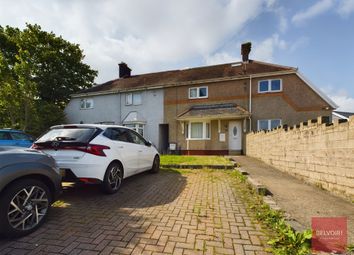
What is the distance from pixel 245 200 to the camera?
4.47m

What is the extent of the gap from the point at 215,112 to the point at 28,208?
A: 46.2 ft

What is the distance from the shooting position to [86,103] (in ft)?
73.6

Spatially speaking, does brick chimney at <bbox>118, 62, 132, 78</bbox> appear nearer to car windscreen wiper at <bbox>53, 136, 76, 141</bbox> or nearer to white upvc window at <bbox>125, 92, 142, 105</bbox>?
white upvc window at <bbox>125, 92, 142, 105</bbox>

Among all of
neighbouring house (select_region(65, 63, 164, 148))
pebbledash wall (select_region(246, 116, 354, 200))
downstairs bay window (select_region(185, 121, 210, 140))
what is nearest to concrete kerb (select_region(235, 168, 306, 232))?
pebbledash wall (select_region(246, 116, 354, 200))

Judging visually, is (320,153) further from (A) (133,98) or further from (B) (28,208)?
(A) (133,98)

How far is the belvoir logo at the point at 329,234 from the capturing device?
2.46m

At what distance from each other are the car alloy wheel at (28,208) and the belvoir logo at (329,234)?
3.75 metres

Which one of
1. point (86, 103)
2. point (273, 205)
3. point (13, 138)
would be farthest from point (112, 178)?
point (86, 103)

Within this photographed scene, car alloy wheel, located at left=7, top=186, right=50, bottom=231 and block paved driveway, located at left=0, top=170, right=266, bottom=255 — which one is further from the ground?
car alloy wheel, located at left=7, top=186, right=50, bottom=231

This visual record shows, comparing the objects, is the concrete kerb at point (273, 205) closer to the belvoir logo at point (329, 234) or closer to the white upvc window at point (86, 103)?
the belvoir logo at point (329, 234)

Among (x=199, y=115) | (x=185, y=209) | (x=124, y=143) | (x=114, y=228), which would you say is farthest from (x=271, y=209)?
(x=199, y=115)

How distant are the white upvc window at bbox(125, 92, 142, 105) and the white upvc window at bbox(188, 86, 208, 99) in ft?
16.6

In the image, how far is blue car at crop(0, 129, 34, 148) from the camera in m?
9.12

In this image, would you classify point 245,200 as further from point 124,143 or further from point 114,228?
point 124,143
